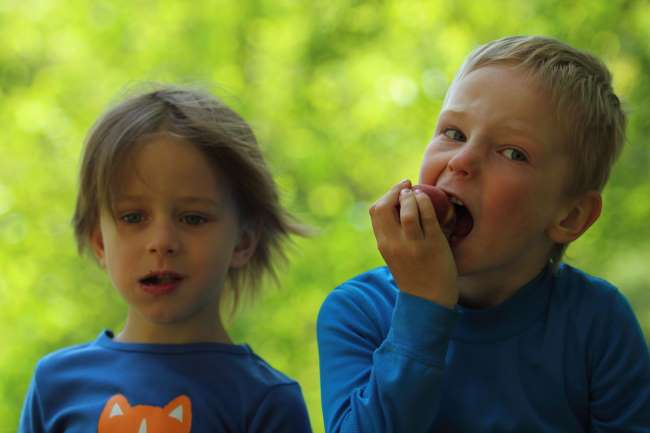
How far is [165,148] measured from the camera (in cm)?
155

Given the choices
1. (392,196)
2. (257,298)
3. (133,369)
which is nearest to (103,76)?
(257,298)

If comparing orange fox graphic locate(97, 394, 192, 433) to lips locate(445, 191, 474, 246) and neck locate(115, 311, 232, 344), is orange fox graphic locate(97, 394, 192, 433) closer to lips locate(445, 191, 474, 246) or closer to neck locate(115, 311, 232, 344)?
neck locate(115, 311, 232, 344)

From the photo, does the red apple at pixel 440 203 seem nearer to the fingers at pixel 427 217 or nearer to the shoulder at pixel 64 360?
the fingers at pixel 427 217

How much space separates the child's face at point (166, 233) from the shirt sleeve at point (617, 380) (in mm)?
654

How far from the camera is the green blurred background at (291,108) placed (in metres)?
3.17

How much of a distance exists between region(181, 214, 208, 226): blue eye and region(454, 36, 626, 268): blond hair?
0.50 metres

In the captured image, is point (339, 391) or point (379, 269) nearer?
point (339, 391)

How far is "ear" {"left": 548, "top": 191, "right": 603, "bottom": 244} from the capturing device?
4.57ft

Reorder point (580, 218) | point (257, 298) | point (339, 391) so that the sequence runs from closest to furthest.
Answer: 1. point (339, 391)
2. point (580, 218)
3. point (257, 298)

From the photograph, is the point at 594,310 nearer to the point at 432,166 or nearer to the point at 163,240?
the point at 432,166

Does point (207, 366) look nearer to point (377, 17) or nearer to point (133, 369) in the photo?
point (133, 369)

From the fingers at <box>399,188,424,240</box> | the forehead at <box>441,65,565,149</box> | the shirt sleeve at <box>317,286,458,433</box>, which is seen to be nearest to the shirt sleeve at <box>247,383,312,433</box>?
the shirt sleeve at <box>317,286,458,433</box>

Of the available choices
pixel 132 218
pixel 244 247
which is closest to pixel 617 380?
pixel 244 247

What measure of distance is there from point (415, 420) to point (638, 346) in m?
0.42
